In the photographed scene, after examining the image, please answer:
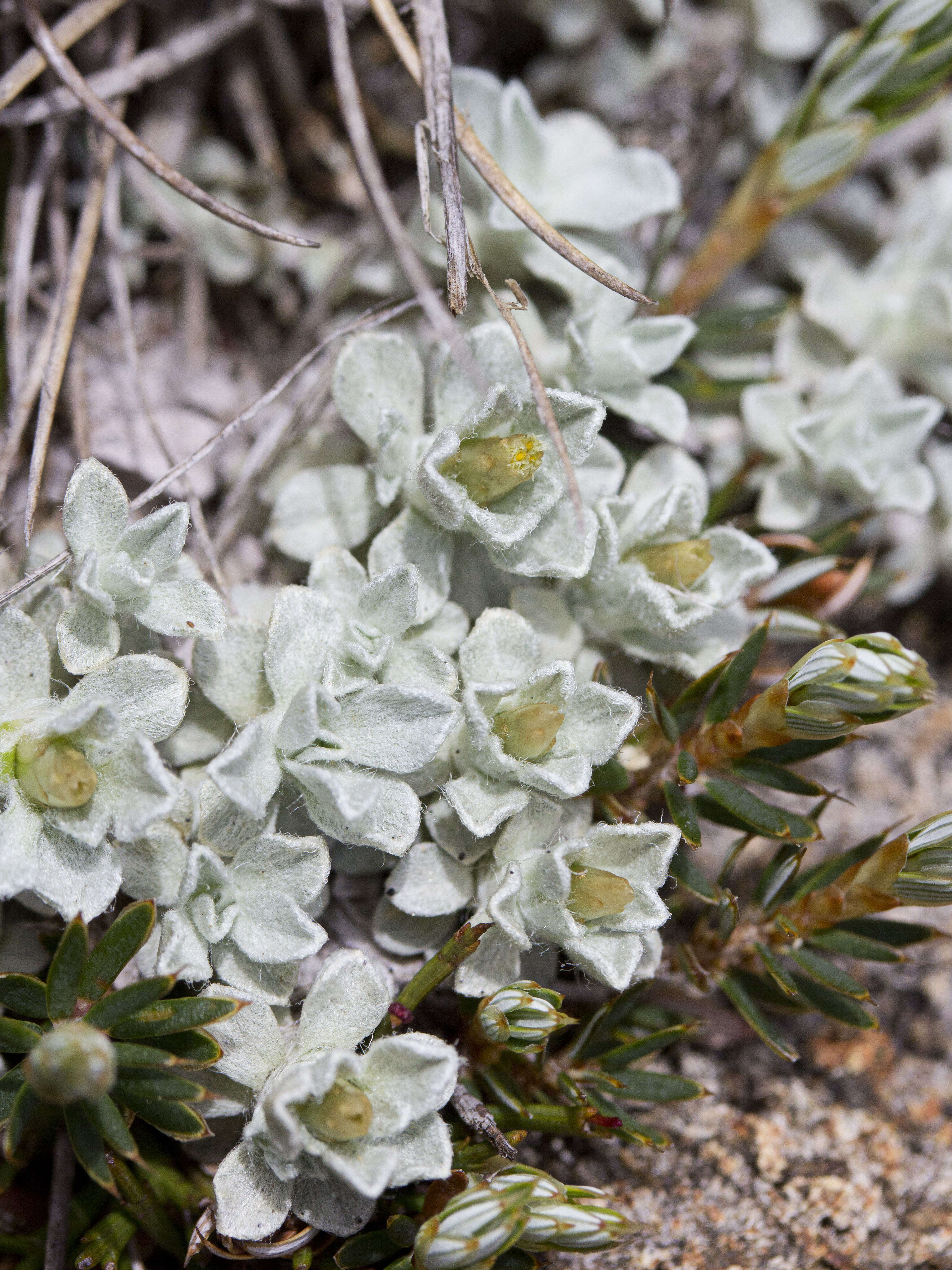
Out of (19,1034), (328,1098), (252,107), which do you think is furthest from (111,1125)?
(252,107)

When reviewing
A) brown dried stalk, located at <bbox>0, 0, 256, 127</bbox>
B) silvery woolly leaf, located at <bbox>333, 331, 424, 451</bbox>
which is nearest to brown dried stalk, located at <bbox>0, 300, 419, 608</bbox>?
silvery woolly leaf, located at <bbox>333, 331, 424, 451</bbox>

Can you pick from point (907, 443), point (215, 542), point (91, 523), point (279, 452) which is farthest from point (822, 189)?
point (91, 523)

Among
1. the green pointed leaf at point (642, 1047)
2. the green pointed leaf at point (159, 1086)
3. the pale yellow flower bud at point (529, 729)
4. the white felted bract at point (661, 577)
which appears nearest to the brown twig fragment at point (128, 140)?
the white felted bract at point (661, 577)

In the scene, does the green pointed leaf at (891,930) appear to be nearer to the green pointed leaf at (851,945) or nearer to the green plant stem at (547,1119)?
the green pointed leaf at (851,945)

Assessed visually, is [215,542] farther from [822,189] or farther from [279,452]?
[822,189]

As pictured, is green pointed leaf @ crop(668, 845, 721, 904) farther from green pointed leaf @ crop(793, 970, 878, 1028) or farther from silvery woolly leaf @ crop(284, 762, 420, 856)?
silvery woolly leaf @ crop(284, 762, 420, 856)

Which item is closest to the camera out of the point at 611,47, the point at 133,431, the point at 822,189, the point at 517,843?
the point at 517,843

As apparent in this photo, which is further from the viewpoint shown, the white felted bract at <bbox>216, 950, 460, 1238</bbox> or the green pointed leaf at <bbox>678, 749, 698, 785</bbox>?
the green pointed leaf at <bbox>678, 749, 698, 785</bbox>
